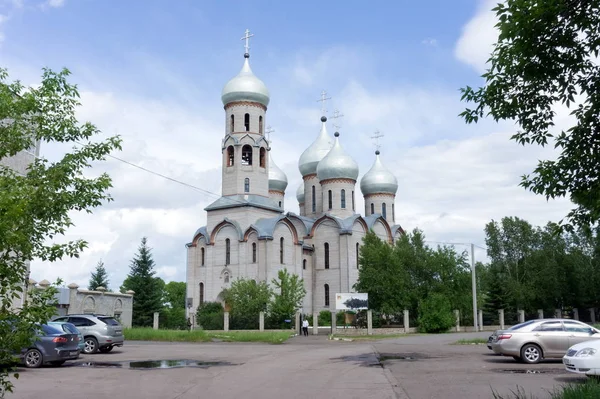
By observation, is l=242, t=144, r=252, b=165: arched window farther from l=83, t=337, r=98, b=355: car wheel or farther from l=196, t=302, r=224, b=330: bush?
l=83, t=337, r=98, b=355: car wheel

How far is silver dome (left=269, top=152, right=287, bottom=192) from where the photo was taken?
6044 centimetres

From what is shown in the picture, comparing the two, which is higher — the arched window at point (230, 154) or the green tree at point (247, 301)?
the arched window at point (230, 154)

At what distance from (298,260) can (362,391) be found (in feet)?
123

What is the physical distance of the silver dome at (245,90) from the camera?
49438mm

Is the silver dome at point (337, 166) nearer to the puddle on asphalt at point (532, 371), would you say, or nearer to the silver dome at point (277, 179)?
the silver dome at point (277, 179)

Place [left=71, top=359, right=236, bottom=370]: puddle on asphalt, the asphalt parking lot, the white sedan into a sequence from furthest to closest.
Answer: [left=71, top=359, right=236, bottom=370]: puddle on asphalt → the white sedan → the asphalt parking lot

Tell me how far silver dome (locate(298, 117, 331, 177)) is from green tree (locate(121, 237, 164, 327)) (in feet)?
59.5

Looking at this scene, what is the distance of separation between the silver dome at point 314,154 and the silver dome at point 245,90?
457 inches

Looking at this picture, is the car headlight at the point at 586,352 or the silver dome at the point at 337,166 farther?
the silver dome at the point at 337,166

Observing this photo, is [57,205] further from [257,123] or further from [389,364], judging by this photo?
[257,123]

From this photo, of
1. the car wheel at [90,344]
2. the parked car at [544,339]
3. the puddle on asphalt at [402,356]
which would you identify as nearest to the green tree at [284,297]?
the car wheel at [90,344]

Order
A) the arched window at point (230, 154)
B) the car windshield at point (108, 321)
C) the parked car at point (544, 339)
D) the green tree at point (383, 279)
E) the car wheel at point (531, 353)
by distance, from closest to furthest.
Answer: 1. the parked car at point (544, 339)
2. the car wheel at point (531, 353)
3. the car windshield at point (108, 321)
4. the green tree at point (383, 279)
5. the arched window at point (230, 154)

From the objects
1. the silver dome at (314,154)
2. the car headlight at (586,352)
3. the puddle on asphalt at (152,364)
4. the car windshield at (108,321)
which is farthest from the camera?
the silver dome at (314,154)

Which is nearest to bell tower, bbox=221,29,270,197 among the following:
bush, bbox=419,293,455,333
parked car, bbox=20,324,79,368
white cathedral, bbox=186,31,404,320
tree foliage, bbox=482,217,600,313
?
white cathedral, bbox=186,31,404,320
